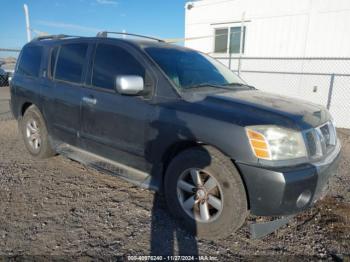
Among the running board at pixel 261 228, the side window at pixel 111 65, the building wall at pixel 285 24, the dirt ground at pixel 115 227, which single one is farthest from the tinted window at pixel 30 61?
the building wall at pixel 285 24

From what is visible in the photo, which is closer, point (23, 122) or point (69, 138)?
point (69, 138)

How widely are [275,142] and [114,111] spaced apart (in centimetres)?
184

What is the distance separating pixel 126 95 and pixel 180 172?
1.09 metres

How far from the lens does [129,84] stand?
2959 millimetres

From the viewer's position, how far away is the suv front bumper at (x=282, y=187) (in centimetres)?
242

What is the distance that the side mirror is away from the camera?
2953 millimetres

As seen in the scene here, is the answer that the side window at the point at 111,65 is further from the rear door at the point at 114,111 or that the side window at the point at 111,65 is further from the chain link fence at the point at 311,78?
the chain link fence at the point at 311,78

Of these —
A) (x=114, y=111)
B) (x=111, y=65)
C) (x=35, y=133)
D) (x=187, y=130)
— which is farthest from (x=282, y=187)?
(x=35, y=133)

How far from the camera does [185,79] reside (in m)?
3.36

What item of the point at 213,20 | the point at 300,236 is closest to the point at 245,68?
the point at 213,20

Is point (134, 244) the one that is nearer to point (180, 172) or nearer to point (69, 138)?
point (180, 172)

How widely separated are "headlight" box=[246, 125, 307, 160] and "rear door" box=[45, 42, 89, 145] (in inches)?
94.5

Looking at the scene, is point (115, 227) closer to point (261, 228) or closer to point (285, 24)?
point (261, 228)

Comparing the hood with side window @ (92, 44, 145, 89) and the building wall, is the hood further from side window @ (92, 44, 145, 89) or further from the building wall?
the building wall
